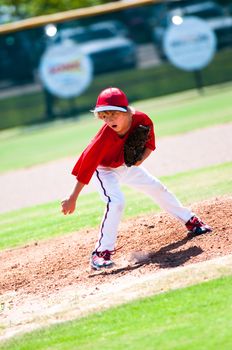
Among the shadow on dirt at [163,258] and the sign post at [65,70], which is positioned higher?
the shadow on dirt at [163,258]

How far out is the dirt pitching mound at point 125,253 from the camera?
686 centimetres

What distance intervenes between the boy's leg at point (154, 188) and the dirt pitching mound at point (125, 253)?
0.85ft

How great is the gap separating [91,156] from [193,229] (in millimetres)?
1357

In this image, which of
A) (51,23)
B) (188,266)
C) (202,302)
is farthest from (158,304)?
(51,23)

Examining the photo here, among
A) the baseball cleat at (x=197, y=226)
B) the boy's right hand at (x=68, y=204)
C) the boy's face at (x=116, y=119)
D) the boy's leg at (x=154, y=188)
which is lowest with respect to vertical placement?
the baseball cleat at (x=197, y=226)

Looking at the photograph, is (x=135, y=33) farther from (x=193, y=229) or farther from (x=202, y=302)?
(x=202, y=302)

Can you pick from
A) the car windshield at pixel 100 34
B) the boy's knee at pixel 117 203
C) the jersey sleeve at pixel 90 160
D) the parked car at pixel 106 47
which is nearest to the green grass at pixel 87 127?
the parked car at pixel 106 47

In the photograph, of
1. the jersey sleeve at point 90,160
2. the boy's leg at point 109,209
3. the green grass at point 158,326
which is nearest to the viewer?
the green grass at point 158,326

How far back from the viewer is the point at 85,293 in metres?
6.44

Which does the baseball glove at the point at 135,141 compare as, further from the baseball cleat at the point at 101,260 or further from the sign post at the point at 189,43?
the sign post at the point at 189,43

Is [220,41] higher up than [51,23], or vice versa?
[51,23]

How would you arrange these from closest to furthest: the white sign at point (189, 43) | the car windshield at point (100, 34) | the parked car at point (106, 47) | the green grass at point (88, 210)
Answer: the green grass at point (88, 210) → the parked car at point (106, 47) → the car windshield at point (100, 34) → the white sign at point (189, 43)

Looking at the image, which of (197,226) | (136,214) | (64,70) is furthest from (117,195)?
(64,70)

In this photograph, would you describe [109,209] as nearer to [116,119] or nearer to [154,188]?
[154,188]
